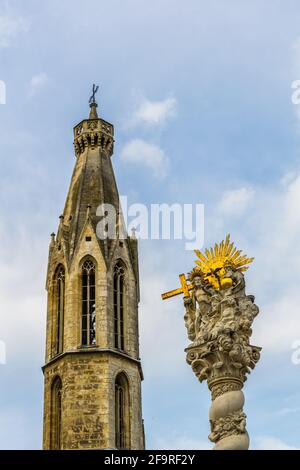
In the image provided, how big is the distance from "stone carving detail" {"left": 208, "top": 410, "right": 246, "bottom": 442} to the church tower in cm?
2152

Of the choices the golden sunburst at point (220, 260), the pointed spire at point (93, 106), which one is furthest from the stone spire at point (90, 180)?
the golden sunburst at point (220, 260)

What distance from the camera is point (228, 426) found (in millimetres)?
14852

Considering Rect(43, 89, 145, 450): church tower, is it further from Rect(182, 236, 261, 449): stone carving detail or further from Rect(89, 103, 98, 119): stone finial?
Rect(182, 236, 261, 449): stone carving detail

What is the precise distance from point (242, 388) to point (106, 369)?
73.7 feet

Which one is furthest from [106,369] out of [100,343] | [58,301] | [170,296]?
[170,296]

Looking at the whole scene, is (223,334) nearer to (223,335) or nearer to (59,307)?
(223,335)

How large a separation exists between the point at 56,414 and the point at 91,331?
3519 millimetres

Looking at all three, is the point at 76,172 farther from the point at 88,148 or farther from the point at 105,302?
the point at 105,302

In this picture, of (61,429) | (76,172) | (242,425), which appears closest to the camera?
(242,425)

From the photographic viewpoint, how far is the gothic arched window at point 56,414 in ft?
123

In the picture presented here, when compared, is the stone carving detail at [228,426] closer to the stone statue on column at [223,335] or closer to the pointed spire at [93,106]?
the stone statue on column at [223,335]

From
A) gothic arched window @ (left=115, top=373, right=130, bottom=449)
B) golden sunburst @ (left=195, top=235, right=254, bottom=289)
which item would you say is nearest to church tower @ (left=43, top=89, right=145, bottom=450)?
gothic arched window @ (left=115, top=373, right=130, bottom=449)

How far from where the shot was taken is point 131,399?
38438mm

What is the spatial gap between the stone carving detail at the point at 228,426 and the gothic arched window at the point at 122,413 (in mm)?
22318
